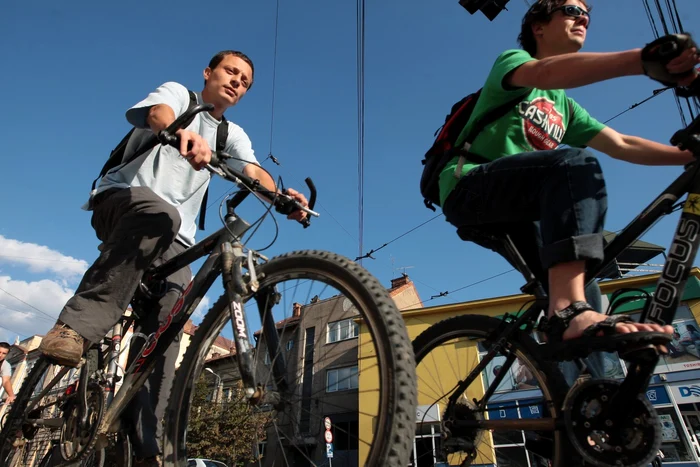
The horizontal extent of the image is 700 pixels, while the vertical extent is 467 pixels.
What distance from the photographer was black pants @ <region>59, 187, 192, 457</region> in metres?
2.18

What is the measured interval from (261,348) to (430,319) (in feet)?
62.5

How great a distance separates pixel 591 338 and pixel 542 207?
0.57m

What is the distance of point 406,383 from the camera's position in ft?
4.03

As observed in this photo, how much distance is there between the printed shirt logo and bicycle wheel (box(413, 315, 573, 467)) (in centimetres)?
93

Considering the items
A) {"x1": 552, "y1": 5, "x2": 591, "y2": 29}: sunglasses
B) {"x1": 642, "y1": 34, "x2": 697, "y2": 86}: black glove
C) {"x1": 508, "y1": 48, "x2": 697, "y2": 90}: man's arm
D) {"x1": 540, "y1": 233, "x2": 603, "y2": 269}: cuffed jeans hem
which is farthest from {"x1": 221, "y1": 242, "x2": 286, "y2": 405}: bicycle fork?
{"x1": 552, "y1": 5, "x2": 591, "y2": 29}: sunglasses

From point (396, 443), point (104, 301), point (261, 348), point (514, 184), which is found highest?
point (514, 184)

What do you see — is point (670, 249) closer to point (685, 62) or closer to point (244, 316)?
point (685, 62)

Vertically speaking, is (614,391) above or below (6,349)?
below

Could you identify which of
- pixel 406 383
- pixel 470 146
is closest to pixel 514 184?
pixel 470 146

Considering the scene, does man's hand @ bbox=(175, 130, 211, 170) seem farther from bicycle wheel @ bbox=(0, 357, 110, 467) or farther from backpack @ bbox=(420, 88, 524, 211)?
bicycle wheel @ bbox=(0, 357, 110, 467)

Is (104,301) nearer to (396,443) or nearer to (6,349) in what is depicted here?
(396,443)

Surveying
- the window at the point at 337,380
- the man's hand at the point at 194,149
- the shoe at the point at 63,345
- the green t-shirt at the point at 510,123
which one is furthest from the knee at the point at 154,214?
the green t-shirt at the point at 510,123

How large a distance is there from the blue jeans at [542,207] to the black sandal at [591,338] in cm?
20

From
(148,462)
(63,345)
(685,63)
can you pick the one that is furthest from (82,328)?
(685,63)
